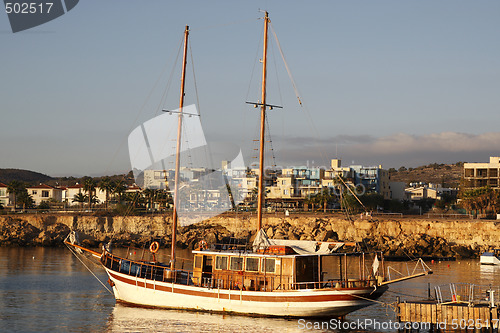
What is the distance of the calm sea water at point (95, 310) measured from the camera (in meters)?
32.7

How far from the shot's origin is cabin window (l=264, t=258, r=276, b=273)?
3472cm

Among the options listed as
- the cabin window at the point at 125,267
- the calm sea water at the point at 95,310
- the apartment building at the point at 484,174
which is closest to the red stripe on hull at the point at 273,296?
the calm sea water at the point at 95,310

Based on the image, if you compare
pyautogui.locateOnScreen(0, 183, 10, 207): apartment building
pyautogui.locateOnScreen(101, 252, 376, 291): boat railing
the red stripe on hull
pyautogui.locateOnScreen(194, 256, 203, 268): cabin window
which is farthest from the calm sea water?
pyautogui.locateOnScreen(0, 183, 10, 207): apartment building

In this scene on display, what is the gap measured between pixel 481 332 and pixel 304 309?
887 cm

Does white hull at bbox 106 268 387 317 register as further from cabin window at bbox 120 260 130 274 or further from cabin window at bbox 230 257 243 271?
cabin window at bbox 230 257 243 271

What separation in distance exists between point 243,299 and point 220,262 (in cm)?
271

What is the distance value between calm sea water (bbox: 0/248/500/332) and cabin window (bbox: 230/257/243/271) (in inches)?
107

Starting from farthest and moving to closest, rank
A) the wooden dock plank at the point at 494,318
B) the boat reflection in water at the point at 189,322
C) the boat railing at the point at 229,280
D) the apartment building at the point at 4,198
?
1. the apartment building at the point at 4,198
2. the boat railing at the point at 229,280
3. the boat reflection in water at the point at 189,322
4. the wooden dock plank at the point at 494,318

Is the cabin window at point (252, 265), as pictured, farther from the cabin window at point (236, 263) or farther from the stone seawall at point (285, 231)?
the stone seawall at point (285, 231)

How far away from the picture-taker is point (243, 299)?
34.8 metres

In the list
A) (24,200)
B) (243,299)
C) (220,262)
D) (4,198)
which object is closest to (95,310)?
(220,262)

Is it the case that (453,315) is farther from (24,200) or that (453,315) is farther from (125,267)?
(24,200)

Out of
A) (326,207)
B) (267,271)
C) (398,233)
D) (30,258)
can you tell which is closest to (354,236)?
(398,233)

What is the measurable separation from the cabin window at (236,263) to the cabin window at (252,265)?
1.26 feet
